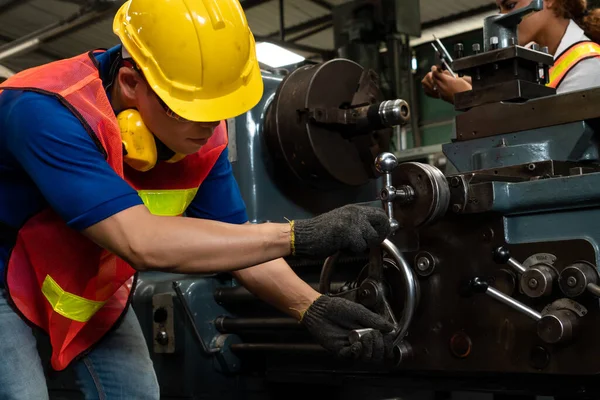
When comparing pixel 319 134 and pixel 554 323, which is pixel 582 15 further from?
pixel 554 323

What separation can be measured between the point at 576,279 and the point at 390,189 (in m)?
0.35

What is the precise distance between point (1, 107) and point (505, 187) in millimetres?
856

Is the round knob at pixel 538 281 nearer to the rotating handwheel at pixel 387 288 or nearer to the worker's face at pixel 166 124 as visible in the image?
the rotating handwheel at pixel 387 288

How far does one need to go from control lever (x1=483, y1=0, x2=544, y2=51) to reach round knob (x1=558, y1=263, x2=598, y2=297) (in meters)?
0.62

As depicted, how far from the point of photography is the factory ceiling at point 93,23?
4.97 m

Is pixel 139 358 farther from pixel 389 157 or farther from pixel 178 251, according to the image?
pixel 389 157

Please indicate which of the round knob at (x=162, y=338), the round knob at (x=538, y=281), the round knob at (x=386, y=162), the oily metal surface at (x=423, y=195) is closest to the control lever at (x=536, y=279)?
the round knob at (x=538, y=281)

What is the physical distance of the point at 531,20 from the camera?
6.68 feet

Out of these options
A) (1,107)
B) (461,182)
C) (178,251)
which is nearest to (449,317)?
(461,182)

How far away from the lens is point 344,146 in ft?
6.24

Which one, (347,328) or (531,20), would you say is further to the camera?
(531,20)

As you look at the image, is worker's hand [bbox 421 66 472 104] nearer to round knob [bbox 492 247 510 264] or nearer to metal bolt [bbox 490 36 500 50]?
metal bolt [bbox 490 36 500 50]

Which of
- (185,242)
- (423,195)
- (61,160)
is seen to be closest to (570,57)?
(423,195)

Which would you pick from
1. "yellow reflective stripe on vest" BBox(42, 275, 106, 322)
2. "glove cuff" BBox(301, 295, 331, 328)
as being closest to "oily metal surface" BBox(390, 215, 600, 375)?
"glove cuff" BBox(301, 295, 331, 328)
